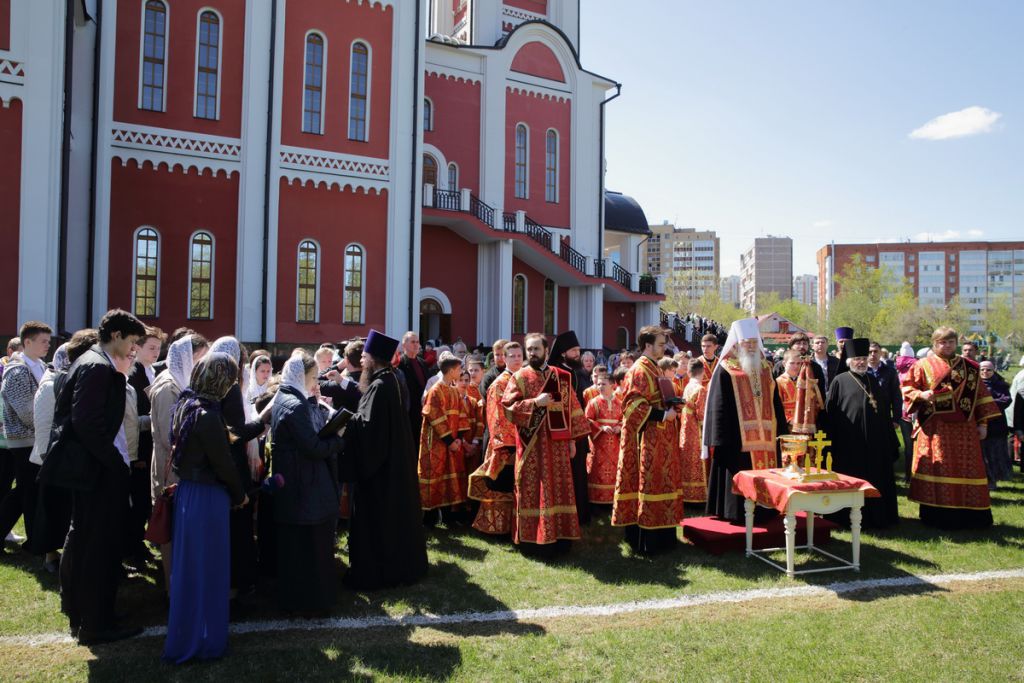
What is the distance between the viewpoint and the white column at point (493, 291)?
23875mm

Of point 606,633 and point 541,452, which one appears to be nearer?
point 606,633

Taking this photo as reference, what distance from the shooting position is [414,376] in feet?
28.1

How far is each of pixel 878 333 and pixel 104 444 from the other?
6772 cm

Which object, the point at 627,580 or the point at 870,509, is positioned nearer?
the point at 627,580

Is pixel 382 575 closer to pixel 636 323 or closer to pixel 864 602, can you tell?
pixel 864 602

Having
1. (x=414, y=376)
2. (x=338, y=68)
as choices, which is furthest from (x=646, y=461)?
(x=338, y=68)

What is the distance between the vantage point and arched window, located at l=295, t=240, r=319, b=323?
1916 centimetres

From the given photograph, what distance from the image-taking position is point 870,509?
7871 mm

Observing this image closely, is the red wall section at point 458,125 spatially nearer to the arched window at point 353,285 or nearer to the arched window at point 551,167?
the arched window at point 551,167

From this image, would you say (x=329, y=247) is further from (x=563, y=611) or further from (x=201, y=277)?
(x=563, y=611)

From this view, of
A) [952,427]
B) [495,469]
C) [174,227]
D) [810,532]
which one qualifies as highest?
[174,227]

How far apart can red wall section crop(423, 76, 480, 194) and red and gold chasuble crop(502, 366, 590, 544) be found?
18809 mm

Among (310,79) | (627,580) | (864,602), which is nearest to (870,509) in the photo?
(864,602)

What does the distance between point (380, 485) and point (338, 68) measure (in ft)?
53.9
